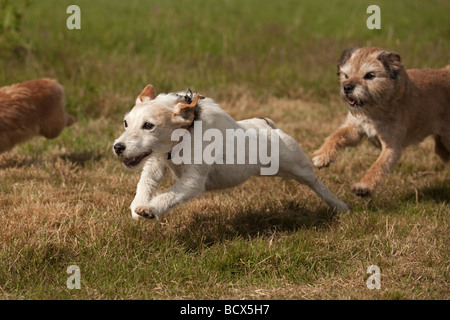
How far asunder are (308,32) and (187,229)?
9.29 meters

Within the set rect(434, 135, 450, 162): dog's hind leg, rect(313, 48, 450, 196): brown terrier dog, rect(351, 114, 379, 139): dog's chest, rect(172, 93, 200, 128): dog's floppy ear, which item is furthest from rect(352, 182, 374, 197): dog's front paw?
rect(172, 93, 200, 128): dog's floppy ear

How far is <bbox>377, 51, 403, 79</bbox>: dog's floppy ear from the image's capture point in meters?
5.32

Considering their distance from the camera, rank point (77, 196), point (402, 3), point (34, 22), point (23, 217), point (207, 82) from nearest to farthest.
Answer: point (23, 217) → point (77, 196) → point (207, 82) → point (34, 22) → point (402, 3)

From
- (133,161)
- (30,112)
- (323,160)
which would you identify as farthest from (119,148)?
(30,112)

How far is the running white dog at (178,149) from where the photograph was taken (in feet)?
13.9

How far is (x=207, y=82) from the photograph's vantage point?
31.6 feet

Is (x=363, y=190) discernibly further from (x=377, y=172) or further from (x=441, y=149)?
(x=441, y=149)

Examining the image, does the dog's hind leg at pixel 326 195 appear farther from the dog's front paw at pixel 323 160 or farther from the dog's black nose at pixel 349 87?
the dog's black nose at pixel 349 87

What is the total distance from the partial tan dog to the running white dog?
2300 mm

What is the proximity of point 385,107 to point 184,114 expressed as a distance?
218cm

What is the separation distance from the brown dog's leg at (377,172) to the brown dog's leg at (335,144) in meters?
0.32
